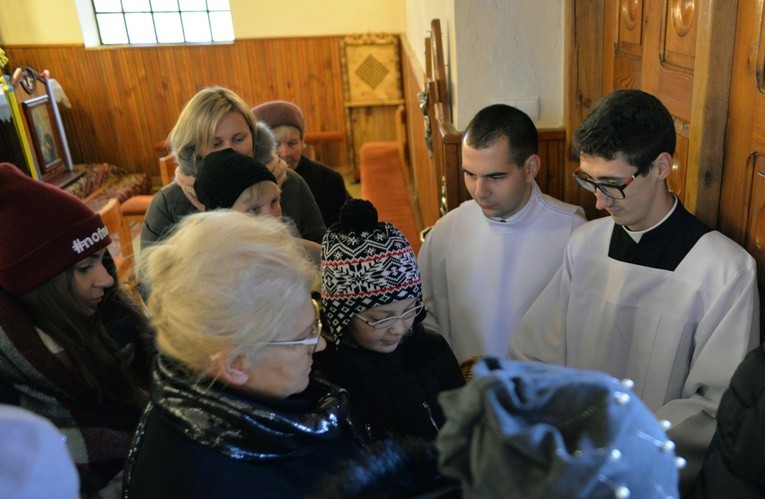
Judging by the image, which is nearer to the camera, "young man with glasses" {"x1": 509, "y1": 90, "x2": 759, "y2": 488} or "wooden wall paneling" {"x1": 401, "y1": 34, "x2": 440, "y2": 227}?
"young man with glasses" {"x1": 509, "y1": 90, "x2": 759, "y2": 488}

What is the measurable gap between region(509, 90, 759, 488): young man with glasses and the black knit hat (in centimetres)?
101

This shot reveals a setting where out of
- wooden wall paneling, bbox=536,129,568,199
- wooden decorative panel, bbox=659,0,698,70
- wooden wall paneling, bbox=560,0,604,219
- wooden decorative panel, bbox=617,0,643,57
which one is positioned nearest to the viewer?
wooden decorative panel, bbox=659,0,698,70

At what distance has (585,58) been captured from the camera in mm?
2510

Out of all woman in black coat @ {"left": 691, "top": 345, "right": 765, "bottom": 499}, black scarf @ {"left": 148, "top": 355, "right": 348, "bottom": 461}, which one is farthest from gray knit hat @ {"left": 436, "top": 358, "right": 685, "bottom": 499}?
black scarf @ {"left": 148, "top": 355, "right": 348, "bottom": 461}

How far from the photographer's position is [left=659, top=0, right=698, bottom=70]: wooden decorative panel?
65.3 inches

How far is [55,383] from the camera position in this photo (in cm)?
138

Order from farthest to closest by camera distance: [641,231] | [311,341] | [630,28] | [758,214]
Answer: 1. [630,28]
2. [641,231]
3. [758,214]
4. [311,341]

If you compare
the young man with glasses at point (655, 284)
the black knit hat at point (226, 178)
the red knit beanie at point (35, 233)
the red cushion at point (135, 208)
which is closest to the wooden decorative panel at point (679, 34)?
the young man with glasses at point (655, 284)

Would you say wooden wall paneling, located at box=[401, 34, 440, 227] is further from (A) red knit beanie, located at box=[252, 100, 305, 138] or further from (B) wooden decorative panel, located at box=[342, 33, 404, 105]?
(A) red knit beanie, located at box=[252, 100, 305, 138]

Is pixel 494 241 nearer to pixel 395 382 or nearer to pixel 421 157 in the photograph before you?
pixel 395 382

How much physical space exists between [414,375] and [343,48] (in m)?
7.12

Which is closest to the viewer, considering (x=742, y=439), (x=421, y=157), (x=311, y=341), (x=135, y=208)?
(x=742, y=439)

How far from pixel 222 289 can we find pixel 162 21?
8.37 m

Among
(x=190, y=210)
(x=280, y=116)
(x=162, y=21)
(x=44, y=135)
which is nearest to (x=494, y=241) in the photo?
(x=190, y=210)
